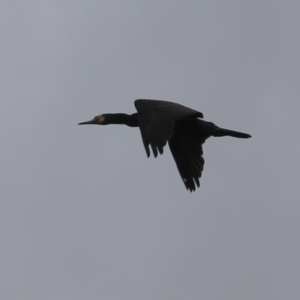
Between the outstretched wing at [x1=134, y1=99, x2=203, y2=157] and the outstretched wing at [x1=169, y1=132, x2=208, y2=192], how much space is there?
3.86 feet

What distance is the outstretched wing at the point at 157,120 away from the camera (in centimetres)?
2139

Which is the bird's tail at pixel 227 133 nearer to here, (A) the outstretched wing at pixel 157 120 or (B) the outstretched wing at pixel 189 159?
(B) the outstretched wing at pixel 189 159

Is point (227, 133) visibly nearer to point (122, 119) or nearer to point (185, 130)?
point (185, 130)

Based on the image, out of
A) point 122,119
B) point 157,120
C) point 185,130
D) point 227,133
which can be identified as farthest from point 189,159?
point 157,120

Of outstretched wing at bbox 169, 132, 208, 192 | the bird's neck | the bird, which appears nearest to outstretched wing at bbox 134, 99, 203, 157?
the bird

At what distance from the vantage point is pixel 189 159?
24406mm

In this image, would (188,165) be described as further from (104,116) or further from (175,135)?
(104,116)

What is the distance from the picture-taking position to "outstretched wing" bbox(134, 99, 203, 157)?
21391 mm

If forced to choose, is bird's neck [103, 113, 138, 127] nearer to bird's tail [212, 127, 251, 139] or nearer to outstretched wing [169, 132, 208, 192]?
outstretched wing [169, 132, 208, 192]

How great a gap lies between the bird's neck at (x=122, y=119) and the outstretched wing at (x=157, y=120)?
1.34m

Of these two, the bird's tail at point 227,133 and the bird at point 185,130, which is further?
the bird's tail at point 227,133

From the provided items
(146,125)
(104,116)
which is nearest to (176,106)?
(146,125)

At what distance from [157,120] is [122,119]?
2.72 meters

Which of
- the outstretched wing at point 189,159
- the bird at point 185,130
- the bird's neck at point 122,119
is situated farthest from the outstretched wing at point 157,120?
the bird's neck at point 122,119
